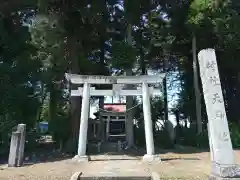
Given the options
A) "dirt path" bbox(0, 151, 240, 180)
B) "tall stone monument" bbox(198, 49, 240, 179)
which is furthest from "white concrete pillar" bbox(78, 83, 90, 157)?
"tall stone monument" bbox(198, 49, 240, 179)

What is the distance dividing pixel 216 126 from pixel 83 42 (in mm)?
13910

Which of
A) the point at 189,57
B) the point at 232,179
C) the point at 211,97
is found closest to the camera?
the point at 232,179

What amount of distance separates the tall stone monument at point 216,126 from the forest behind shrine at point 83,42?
33.0 ft

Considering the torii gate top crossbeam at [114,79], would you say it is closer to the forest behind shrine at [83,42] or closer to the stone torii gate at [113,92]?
the stone torii gate at [113,92]

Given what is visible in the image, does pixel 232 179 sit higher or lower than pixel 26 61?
lower

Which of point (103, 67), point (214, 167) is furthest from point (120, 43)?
point (214, 167)

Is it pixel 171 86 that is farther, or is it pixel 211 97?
pixel 171 86

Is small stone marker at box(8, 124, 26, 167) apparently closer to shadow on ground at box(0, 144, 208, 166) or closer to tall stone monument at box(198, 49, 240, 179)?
shadow on ground at box(0, 144, 208, 166)

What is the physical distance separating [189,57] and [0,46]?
14395mm

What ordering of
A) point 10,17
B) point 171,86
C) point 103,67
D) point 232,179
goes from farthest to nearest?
point 171,86 < point 103,67 < point 10,17 < point 232,179

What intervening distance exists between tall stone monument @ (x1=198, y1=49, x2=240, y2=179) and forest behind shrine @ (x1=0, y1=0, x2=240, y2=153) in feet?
33.0

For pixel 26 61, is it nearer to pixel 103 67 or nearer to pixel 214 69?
pixel 103 67

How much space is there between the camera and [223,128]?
6.27 m

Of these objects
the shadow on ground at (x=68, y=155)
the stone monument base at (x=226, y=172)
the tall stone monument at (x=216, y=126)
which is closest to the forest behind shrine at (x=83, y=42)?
the shadow on ground at (x=68, y=155)
